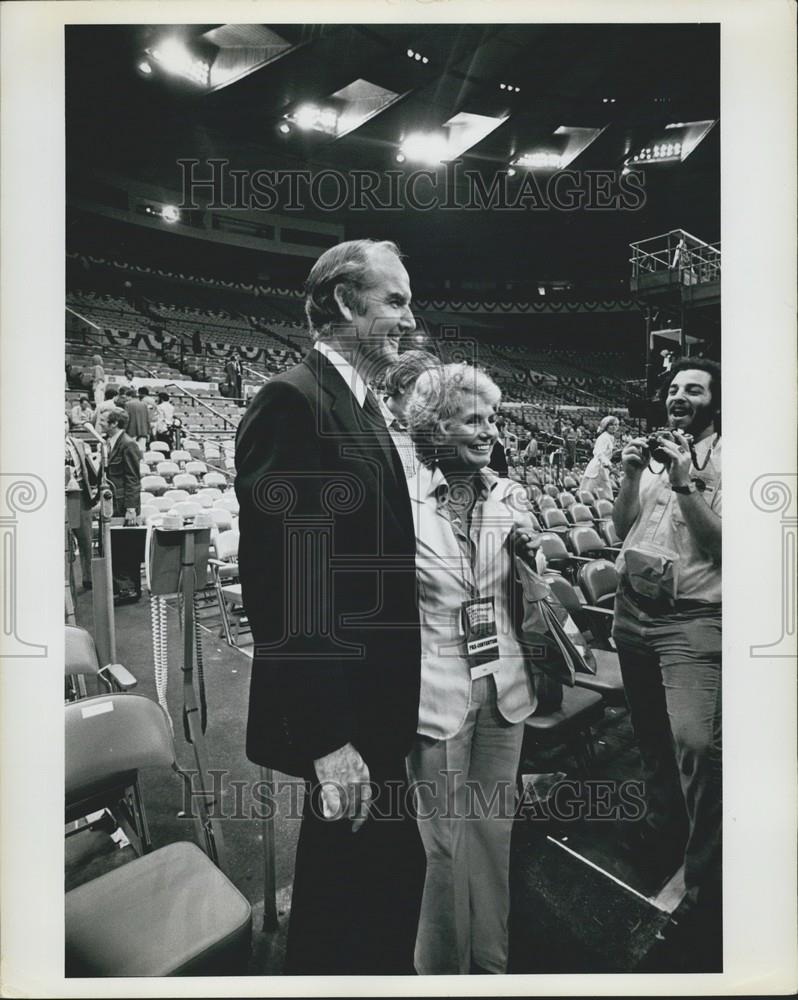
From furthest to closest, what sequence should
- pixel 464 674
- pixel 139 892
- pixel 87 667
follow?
1. pixel 87 667
2. pixel 464 674
3. pixel 139 892

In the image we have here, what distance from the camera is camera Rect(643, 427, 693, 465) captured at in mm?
1576

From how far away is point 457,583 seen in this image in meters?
1.54

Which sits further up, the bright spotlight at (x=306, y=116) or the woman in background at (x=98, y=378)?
the bright spotlight at (x=306, y=116)

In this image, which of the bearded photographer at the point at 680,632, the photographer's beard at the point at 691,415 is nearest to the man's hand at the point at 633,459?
the bearded photographer at the point at 680,632

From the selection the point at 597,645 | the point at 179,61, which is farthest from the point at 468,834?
the point at 179,61

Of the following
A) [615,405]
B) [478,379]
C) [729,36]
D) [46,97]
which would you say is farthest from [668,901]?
[46,97]

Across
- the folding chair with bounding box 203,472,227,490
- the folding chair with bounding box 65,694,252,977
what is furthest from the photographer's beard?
the folding chair with bounding box 65,694,252,977

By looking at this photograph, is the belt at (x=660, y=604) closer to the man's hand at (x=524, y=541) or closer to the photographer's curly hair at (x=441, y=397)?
the man's hand at (x=524, y=541)

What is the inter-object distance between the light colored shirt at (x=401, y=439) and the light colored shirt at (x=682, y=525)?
613 mm

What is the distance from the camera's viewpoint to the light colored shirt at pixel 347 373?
1.48m

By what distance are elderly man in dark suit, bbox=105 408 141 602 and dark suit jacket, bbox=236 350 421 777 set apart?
0.31m

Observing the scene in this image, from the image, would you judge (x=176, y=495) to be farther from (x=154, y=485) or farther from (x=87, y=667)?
(x=87, y=667)

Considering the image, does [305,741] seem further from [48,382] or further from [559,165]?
[559,165]

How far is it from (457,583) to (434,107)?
122 cm
